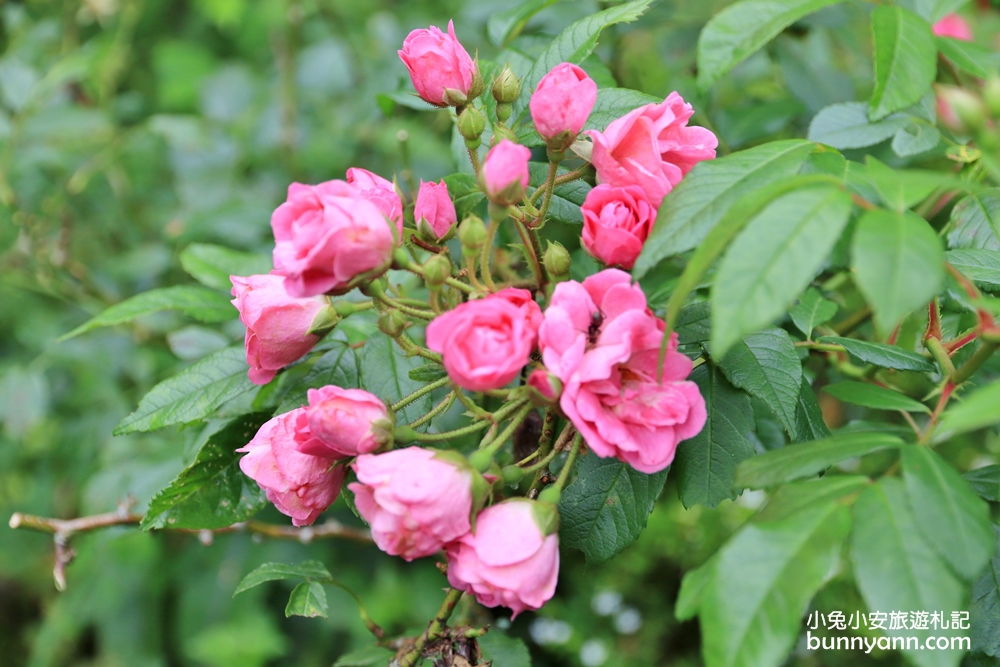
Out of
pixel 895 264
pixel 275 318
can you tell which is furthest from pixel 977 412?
pixel 275 318

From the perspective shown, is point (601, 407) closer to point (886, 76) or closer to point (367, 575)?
point (886, 76)

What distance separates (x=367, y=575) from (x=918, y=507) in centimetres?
Result: 128

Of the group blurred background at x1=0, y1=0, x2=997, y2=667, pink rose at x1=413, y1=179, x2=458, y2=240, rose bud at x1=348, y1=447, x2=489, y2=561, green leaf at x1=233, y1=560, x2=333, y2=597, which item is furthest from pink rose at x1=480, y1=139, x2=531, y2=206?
blurred background at x1=0, y1=0, x2=997, y2=667

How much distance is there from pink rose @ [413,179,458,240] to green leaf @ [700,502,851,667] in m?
0.39

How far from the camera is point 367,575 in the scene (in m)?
1.63

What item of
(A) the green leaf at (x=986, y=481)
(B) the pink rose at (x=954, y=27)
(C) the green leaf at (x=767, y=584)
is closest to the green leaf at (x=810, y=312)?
(A) the green leaf at (x=986, y=481)

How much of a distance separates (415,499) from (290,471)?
0.16 metres

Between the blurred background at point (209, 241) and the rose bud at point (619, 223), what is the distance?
0.60 meters

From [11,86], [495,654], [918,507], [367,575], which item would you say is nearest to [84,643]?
[367,575]

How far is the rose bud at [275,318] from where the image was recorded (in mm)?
706

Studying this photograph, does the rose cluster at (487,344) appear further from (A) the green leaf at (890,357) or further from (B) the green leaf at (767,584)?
(A) the green leaf at (890,357)

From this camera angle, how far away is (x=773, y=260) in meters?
0.51

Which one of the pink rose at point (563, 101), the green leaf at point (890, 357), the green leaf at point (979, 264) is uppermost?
the pink rose at point (563, 101)

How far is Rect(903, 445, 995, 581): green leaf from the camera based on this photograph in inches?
20.3
